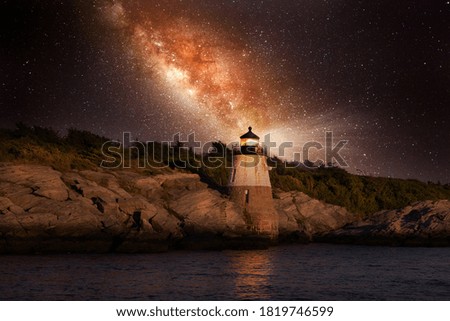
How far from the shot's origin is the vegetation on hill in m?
45.1

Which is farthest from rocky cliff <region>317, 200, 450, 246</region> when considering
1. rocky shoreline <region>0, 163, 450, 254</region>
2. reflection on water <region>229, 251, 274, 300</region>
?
reflection on water <region>229, 251, 274, 300</region>

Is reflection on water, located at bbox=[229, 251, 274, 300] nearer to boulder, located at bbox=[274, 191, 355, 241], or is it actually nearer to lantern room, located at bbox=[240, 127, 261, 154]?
lantern room, located at bbox=[240, 127, 261, 154]

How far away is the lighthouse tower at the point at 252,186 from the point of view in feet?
143

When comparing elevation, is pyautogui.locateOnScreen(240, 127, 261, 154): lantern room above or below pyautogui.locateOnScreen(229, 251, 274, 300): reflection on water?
above

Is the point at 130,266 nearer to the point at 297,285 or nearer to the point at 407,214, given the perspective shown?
the point at 297,285

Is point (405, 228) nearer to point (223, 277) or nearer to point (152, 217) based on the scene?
point (152, 217)

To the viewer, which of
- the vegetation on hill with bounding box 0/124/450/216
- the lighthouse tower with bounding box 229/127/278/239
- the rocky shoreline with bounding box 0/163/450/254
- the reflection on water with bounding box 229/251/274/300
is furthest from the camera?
the vegetation on hill with bounding box 0/124/450/216

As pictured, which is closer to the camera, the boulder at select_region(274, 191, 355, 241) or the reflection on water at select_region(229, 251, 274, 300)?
the reflection on water at select_region(229, 251, 274, 300)

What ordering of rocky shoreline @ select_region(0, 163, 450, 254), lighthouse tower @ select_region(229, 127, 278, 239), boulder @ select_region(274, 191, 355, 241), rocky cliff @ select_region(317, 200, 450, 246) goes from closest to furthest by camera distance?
rocky shoreline @ select_region(0, 163, 450, 254), lighthouse tower @ select_region(229, 127, 278, 239), rocky cliff @ select_region(317, 200, 450, 246), boulder @ select_region(274, 191, 355, 241)

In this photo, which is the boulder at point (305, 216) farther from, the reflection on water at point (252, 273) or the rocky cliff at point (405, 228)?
the reflection on water at point (252, 273)

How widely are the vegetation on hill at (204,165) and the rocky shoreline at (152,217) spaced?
3.79 meters

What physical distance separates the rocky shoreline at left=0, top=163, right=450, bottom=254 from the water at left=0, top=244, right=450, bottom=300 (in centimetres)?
161

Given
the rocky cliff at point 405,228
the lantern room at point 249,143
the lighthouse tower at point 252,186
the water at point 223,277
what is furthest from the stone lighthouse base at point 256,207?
the rocky cliff at point 405,228

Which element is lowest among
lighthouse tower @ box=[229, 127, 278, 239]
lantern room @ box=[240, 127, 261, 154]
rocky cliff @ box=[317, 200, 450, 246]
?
rocky cliff @ box=[317, 200, 450, 246]
